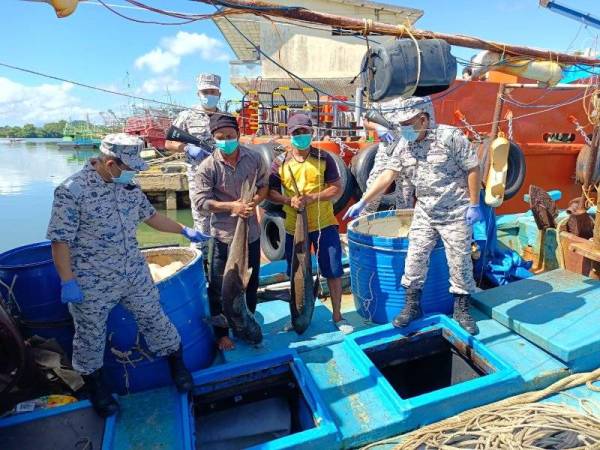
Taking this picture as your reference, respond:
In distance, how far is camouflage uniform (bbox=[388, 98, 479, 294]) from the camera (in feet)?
9.89

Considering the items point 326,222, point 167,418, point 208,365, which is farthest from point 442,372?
point 167,418

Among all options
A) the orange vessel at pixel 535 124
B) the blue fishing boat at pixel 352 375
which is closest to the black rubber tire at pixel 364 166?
the orange vessel at pixel 535 124

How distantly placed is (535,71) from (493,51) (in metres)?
0.61

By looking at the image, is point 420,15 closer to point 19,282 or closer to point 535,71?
point 535,71

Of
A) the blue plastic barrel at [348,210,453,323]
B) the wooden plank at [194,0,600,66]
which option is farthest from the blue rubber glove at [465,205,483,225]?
the wooden plank at [194,0,600,66]

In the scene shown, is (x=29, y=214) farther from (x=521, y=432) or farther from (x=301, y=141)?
(x=521, y=432)

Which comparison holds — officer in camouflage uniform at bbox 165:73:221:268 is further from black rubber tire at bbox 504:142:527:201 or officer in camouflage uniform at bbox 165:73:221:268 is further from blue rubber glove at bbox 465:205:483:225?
black rubber tire at bbox 504:142:527:201

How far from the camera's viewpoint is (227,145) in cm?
300

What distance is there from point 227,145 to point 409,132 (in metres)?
1.33

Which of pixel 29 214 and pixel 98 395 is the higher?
pixel 98 395

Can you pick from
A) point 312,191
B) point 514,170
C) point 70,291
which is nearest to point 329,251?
point 312,191

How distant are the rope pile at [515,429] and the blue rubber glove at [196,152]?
2.83 meters

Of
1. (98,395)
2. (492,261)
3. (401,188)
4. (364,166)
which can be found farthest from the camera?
(364,166)

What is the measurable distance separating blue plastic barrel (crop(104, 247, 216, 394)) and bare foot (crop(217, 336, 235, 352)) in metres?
0.07
